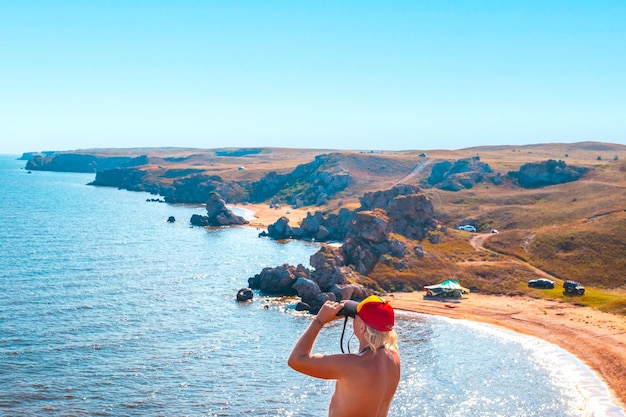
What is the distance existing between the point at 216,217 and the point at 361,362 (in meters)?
160

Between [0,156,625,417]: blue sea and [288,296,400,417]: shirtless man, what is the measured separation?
1563 inches

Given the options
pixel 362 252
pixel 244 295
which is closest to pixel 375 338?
pixel 244 295

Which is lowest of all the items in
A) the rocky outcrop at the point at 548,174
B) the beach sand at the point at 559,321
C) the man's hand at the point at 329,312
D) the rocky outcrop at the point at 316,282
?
the beach sand at the point at 559,321

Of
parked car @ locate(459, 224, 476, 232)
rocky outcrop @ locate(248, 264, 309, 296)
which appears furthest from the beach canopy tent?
parked car @ locate(459, 224, 476, 232)

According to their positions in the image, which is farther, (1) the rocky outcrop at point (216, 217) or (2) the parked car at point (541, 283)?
(1) the rocky outcrop at point (216, 217)

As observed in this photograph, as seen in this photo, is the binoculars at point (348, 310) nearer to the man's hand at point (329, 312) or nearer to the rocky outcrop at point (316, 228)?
the man's hand at point (329, 312)

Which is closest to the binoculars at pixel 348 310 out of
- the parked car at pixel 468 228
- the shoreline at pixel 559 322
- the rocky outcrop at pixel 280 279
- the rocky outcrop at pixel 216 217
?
the shoreline at pixel 559 322

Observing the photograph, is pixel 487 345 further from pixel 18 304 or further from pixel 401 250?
pixel 18 304

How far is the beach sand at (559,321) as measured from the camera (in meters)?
59.5

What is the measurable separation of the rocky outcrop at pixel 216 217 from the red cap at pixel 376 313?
520 ft

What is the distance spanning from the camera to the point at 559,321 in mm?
75000

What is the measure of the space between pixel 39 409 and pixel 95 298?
3301 centimetres

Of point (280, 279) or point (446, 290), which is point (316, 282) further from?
point (446, 290)

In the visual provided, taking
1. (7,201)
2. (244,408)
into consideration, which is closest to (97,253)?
(244,408)
